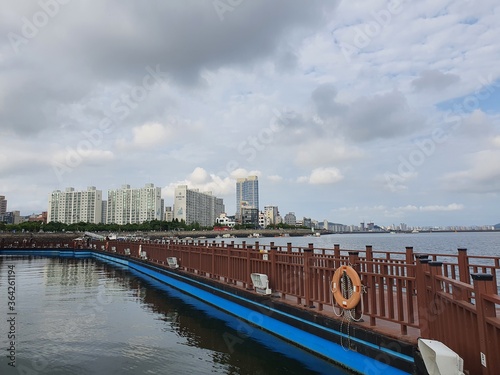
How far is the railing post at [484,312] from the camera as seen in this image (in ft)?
9.95

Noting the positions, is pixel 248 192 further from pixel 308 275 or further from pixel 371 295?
pixel 371 295

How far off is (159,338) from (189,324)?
1346 mm

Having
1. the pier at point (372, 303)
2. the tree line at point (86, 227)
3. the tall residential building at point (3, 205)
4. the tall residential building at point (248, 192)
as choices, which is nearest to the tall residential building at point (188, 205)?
the tall residential building at point (248, 192)

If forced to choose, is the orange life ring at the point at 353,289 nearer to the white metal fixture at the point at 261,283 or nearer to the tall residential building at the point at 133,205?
the white metal fixture at the point at 261,283

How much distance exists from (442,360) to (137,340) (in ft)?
21.6

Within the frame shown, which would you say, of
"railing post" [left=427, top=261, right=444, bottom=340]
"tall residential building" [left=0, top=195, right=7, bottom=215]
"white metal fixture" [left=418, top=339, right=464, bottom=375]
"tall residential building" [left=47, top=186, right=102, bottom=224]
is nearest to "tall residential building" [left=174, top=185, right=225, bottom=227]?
"tall residential building" [left=47, top=186, right=102, bottom=224]

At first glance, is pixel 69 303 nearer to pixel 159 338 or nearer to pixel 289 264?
pixel 159 338

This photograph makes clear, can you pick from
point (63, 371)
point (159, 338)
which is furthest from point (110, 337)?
point (63, 371)

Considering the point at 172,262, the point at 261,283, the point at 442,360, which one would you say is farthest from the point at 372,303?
the point at 172,262

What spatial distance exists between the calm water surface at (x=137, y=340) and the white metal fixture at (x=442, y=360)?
91.1 inches

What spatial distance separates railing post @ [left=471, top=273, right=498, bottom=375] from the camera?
303 centimetres

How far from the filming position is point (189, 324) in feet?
31.2

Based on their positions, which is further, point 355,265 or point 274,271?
point 274,271

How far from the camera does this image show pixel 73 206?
140 m
